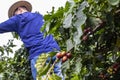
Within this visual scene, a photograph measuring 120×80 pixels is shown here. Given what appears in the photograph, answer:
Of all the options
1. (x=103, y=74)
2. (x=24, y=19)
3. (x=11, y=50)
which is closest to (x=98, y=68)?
(x=103, y=74)

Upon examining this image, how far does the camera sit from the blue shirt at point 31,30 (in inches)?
146

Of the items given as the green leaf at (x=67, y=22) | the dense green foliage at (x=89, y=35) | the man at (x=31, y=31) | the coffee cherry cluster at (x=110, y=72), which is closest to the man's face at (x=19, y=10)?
the man at (x=31, y=31)

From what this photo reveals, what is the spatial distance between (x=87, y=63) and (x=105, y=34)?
0.19m

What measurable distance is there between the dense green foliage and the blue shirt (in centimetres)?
156

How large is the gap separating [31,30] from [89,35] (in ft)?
6.54

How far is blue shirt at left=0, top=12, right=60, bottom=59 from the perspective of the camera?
371 centimetres

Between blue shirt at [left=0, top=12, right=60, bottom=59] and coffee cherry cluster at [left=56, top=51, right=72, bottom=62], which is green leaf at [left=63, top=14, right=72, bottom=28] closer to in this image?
coffee cherry cluster at [left=56, top=51, right=72, bottom=62]

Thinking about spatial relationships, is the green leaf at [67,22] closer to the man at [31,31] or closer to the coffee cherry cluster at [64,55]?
the coffee cherry cluster at [64,55]

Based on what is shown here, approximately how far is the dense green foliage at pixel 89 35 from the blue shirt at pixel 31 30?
1565 millimetres

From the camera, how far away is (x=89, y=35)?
193cm

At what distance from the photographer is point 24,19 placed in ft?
13.0

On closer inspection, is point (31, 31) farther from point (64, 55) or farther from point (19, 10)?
point (64, 55)

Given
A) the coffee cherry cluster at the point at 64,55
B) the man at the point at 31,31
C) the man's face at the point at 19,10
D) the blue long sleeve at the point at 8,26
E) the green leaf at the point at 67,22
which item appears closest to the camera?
the green leaf at the point at 67,22

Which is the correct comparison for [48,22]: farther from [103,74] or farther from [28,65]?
[28,65]
